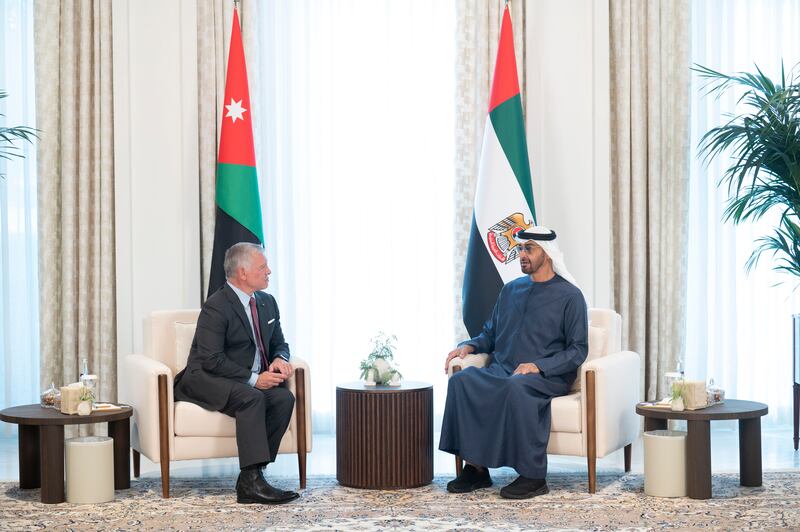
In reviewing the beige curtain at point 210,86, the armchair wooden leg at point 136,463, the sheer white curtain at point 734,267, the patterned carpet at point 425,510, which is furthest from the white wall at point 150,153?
the sheer white curtain at point 734,267

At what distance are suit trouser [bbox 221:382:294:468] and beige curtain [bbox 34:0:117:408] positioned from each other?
205 cm

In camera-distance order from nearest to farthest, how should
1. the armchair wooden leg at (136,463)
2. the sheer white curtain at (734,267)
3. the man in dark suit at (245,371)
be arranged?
the man in dark suit at (245,371), the armchair wooden leg at (136,463), the sheer white curtain at (734,267)

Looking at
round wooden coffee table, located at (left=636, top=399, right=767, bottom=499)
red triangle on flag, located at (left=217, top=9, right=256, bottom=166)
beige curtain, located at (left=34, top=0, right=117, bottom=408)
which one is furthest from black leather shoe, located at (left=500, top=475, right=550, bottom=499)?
→ beige curtain, located at (left=34, top=0, right=117, bottom=408)

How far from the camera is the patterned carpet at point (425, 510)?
4148mm

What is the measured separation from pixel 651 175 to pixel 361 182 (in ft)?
6.60

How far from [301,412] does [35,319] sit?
2768 mm

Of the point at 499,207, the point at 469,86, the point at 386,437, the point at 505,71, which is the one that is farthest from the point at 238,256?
the point at 469,86

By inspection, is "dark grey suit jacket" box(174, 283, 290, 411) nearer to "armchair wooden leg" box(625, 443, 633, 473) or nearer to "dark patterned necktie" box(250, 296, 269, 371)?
"dark patterned necktie" box(250, 296, 269, 371)

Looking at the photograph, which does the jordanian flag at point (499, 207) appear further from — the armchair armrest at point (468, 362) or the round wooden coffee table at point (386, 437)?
the round wooden coffee table at point (386, 437)

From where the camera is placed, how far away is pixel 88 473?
463 centimetres

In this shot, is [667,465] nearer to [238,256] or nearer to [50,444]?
[238,256]

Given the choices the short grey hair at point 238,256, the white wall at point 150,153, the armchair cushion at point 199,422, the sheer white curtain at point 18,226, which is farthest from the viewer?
the sheer white curtain at point 18,226

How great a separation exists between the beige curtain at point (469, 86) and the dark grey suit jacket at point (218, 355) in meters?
2.02

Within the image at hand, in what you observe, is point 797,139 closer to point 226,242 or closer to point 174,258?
point 226,242
